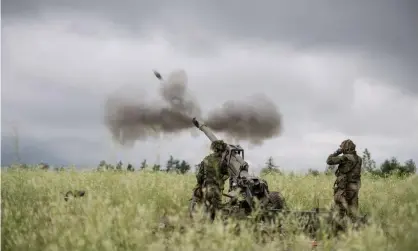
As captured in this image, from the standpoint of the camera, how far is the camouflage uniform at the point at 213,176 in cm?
843

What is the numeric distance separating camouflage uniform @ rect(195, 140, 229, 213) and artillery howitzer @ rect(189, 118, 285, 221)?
12 centimetres

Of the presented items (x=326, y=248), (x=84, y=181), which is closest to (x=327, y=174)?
(x=84, y=181)

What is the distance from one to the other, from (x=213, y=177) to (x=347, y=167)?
8.91ft

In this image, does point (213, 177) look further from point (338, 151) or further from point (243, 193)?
point (338, 151)

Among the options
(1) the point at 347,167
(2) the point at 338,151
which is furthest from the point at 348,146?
(1) the point at 347,167

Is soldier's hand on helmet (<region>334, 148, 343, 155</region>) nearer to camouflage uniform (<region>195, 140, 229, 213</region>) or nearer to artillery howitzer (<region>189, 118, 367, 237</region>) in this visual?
artillery howitzer (<region>189, 118, 367, 237</region>)

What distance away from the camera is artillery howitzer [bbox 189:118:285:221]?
8.55 m

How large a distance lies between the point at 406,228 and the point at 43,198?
21.2ft

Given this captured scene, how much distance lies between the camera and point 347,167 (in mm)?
9453

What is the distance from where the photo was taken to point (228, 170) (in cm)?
917

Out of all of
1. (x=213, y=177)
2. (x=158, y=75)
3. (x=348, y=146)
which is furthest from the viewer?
(x=158, y=75)

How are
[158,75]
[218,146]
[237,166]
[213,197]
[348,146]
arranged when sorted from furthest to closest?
1. [158,75]
2. [348,146]
3. [218,146]
4. [237,166]
5. [213,197]

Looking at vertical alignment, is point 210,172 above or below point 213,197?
above

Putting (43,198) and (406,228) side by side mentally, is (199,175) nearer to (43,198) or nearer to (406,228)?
(43,198)
